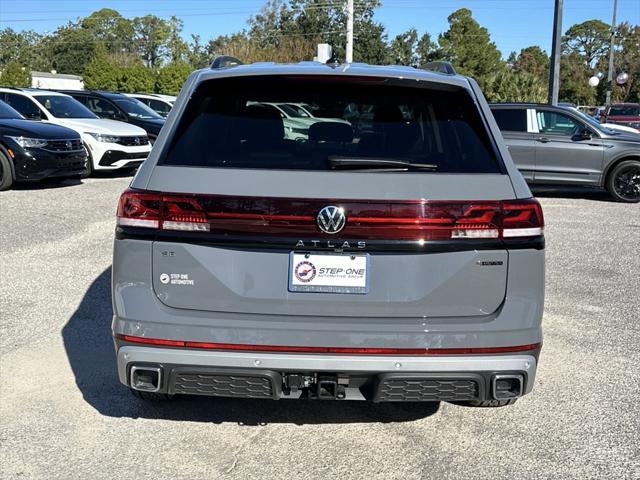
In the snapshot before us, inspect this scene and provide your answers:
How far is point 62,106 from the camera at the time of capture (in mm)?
14852

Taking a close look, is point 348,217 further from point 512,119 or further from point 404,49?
point 404,49

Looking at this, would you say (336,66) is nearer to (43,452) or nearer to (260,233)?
(260,233)

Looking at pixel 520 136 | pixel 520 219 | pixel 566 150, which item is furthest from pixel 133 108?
pixel 520 219

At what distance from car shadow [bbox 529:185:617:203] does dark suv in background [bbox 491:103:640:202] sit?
1.95ft

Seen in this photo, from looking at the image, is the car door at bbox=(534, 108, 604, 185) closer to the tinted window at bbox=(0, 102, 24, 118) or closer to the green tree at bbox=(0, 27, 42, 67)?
the tinted window at bbox=(0, 102, 24, 118)

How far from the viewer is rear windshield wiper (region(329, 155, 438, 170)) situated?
3051 millimetres

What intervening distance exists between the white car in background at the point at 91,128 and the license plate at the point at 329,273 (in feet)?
37.9

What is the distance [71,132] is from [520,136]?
801 cm

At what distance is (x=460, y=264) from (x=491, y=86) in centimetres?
3307

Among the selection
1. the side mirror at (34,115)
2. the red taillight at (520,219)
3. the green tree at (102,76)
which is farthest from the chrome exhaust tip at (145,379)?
the green tree at (102,76)

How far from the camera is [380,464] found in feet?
11.1

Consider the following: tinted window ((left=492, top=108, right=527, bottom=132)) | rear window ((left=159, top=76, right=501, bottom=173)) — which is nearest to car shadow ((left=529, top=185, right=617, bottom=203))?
tinted window ((left=492, top=108, right=527, bottom=132))

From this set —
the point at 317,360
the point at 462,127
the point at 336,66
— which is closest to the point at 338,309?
the point at 317,360

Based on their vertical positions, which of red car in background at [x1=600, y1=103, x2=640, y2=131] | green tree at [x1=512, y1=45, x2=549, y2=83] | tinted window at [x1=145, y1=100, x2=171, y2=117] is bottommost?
tinted window at [x1=145, y1=100, x2=171, y2=117]
